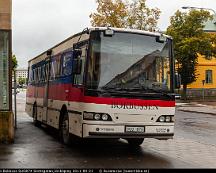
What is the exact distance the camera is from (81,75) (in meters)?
12.0

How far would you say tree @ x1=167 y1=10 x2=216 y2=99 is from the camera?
59.4m

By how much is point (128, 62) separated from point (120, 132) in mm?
1720

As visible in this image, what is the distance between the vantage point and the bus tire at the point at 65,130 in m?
13.5

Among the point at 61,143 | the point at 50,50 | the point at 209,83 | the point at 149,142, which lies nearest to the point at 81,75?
the point at 61,143

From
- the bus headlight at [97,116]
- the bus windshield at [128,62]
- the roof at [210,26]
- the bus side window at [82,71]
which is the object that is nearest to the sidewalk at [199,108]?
the bus windshield at [128,62]

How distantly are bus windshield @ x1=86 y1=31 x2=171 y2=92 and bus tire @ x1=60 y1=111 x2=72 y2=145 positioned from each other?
2.31 m

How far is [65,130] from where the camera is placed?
45.5 feet

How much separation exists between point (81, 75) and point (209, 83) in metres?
61.7

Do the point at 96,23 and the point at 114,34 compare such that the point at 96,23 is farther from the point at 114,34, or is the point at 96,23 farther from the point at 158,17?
the point at 114,34

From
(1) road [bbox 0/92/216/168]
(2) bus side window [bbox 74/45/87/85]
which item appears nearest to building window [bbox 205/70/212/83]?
(1) road [bbox 0/92/216/168]

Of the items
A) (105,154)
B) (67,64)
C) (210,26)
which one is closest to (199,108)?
(67,64)

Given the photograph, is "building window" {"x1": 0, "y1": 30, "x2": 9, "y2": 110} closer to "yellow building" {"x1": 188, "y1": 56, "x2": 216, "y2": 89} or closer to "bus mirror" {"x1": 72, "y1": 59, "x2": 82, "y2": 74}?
"bus mirror" {"x1": 72, "y1": 59, "x2": 82, "y2": 74}

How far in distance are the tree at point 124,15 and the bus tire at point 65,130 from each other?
130 feet

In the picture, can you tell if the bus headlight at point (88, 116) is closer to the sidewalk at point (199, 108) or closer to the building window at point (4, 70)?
the building window at point (4, 70)
